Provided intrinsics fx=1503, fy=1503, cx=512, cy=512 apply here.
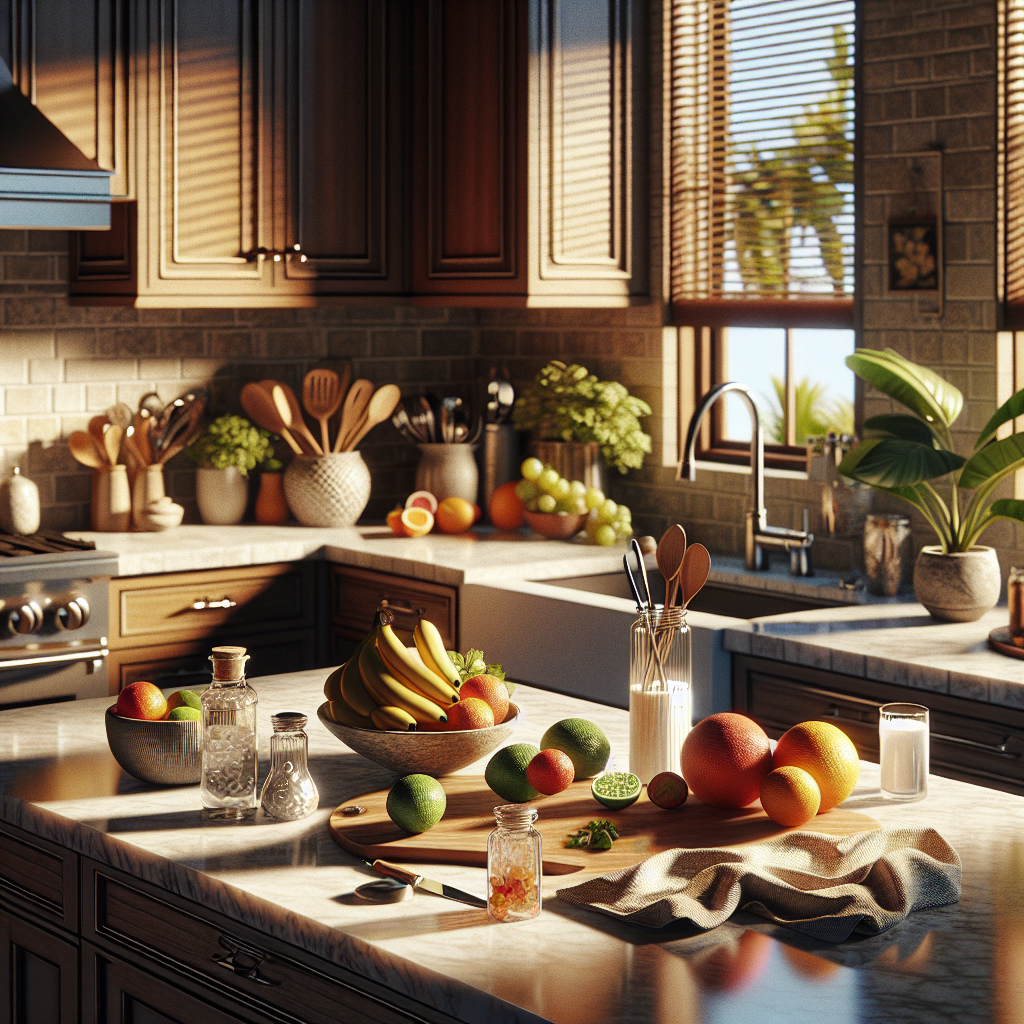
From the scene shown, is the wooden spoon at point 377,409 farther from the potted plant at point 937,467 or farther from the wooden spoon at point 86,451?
the potted plant at point 937,467

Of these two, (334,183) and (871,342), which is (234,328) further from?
(871,342)

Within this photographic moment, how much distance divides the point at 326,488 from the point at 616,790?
2691 mm

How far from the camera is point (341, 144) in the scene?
438 cm

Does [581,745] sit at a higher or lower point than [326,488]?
lower

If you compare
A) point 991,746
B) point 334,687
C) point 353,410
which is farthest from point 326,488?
point 334,687

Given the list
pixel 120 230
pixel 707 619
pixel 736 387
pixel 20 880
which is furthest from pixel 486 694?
pixel 120 230

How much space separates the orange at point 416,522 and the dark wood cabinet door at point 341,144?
677 millimetres

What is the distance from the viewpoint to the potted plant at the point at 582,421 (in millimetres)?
4348

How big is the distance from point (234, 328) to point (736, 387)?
1692mm

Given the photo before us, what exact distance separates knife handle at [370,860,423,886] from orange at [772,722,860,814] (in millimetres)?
488

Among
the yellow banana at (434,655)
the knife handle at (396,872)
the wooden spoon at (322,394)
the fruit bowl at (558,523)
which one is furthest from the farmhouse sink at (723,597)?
the knife handle at (396,872)

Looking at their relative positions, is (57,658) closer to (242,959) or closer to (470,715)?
(470,715)

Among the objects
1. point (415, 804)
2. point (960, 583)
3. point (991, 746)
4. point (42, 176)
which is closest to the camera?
point (415, 804)

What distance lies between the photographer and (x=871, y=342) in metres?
3.78
